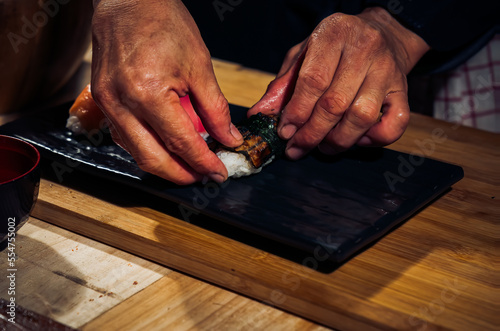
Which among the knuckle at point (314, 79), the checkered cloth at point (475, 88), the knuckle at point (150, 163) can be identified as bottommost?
the checkered cloth at point (475, 88)

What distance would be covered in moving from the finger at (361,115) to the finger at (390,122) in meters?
0.03

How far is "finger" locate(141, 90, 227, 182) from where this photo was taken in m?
1.21

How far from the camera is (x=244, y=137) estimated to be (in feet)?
4.85

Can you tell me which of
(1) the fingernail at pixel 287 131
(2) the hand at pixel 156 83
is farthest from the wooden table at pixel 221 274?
(1) the fingernail at pixel 287 131

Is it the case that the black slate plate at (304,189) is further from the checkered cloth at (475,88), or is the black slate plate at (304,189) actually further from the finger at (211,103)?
the checkered cloth at (475,88)

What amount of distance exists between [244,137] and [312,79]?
0.24 metres

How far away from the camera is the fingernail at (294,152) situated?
1.51 metres

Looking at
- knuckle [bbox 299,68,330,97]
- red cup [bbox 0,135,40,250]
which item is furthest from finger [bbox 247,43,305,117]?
red cup [bbox 0,135,40,250]

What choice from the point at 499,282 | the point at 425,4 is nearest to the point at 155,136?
the point at 499,282

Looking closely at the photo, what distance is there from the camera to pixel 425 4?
1855mm

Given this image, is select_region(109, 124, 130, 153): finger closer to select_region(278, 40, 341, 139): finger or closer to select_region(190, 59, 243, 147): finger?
select_region(190, 59, 243, 147): finger

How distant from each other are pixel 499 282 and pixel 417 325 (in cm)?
27

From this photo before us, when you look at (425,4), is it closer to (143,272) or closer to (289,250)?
(289,250)

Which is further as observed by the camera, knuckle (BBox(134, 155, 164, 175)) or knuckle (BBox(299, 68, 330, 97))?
knuckle (BBox(299, 68, 330, 97))
